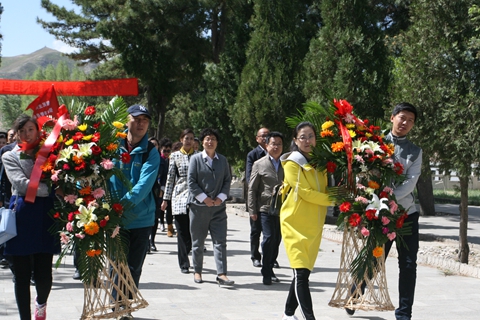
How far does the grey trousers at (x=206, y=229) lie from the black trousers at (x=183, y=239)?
81 cm

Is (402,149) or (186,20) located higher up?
(186,20)

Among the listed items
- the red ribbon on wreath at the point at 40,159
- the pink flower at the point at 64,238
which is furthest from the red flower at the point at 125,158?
the pink flower at the point at 64,238

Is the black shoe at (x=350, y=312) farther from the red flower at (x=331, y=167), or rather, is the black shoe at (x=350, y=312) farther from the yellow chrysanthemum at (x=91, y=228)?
the yellow chrysanthemum at (x=91, y=228)

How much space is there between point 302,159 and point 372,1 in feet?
52.7

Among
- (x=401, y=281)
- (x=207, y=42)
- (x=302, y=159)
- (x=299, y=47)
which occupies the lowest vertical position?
(x=401, y=281)

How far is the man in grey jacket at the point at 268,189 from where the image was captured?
27.7 feet

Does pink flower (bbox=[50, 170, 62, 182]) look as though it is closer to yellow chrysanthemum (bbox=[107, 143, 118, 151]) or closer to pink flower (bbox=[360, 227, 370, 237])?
yellow chrysanthemum (bbox=[107, 143, 118, 151])

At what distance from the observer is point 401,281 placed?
19.7 feet

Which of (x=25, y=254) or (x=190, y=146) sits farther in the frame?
(x=190, y=146)

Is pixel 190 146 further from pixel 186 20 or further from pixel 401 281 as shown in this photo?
pixel 186 20

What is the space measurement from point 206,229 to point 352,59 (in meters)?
7.00

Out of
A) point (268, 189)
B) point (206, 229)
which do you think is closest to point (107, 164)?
point (206, 229)

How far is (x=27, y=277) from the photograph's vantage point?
5461 millimetres

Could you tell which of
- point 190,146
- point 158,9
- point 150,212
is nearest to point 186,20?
point 158,9
